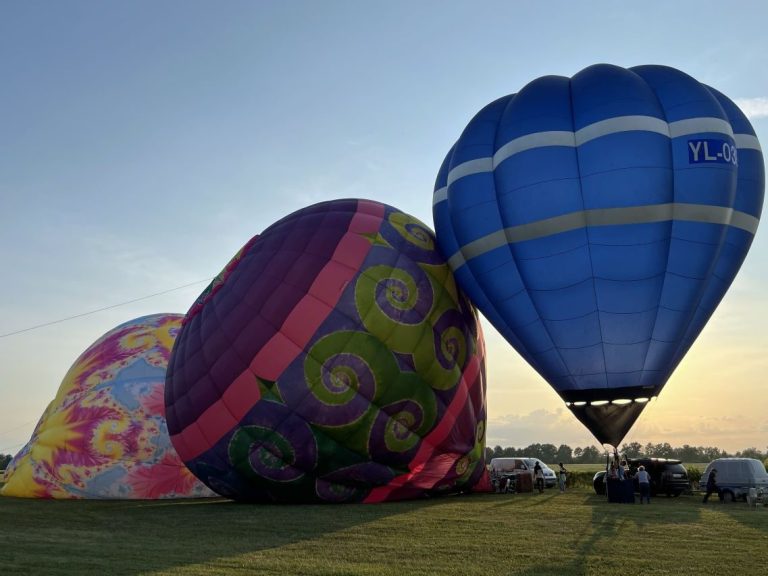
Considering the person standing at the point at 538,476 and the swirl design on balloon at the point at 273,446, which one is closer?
the swirl design on balloon at the point at 273,446

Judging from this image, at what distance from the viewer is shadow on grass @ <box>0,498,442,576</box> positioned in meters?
7.77

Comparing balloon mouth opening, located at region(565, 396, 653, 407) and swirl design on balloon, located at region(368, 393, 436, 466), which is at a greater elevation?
balloon mouth opening, located at region(565, 396, 653, 407)

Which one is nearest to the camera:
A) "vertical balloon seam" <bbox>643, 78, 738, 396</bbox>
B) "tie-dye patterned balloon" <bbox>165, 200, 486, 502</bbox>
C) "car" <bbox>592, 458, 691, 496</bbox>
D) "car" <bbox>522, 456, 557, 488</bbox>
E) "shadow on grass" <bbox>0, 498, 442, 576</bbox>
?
"shadow on grass" <bbox>0, 498, 442, 576</bbox>

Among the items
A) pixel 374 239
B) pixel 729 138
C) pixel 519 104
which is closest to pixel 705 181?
pixel 729 138

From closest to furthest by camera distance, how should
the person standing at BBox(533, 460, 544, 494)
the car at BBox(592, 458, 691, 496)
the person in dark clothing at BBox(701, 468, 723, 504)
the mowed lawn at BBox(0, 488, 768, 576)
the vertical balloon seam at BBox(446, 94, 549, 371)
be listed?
the mowed lawn at BBox(0, 488, 768, 576) < the vertical balloon seam at BBox(446, 94, 549, 371) < the person in dark clothing at BBox(701, 468, 723, 504) < the car at BBox(592, 458, 691, 496) < the person standing at BBox(533, 460, 544, 494)

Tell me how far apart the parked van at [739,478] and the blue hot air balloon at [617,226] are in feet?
19.6

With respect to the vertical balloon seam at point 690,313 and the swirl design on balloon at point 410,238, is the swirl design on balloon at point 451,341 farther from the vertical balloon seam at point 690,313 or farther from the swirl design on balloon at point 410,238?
the vertical balloon seam at point 690,313

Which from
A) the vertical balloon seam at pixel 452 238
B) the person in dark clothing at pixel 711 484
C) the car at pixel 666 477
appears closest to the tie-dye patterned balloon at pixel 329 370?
the vertical balloon seam at pixel 452 238

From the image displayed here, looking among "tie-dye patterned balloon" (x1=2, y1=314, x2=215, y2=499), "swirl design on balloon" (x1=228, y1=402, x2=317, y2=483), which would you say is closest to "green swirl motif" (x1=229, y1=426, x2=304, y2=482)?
"swirl design on balloon" (x1=228, y1=402, x2=317, y2=483)

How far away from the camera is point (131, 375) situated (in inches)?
744

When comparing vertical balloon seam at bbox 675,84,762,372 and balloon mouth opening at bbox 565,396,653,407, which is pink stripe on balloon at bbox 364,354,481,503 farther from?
vertical balloon seam at bbox 675,84,762,372

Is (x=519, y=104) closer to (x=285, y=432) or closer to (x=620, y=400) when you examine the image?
(x=620, y=400)

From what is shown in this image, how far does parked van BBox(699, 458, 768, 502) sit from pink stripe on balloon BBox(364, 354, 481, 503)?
23.5 feet

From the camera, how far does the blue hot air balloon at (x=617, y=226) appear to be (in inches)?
486
